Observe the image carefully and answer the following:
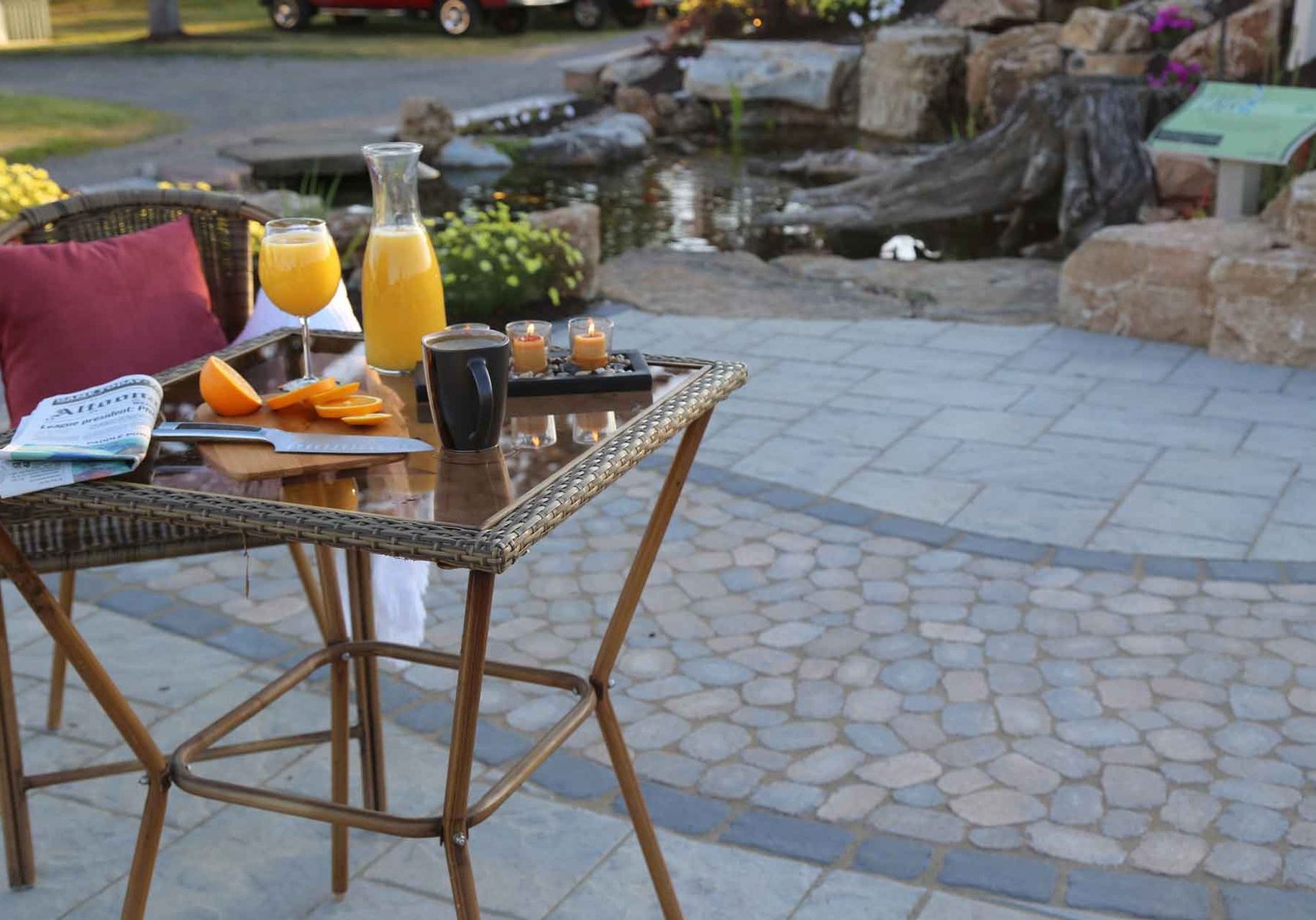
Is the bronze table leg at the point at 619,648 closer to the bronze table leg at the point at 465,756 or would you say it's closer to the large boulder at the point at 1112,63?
the bronze table leg at the point at 465,756

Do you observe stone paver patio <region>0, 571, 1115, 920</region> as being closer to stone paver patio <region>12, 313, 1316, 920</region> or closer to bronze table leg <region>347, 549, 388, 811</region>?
stone paver patio <region>12, 313, 1316, 920</region>

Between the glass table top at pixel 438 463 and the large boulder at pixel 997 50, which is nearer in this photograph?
the glass table top at pixel 438 463

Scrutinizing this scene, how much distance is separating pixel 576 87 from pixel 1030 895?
38.0ft

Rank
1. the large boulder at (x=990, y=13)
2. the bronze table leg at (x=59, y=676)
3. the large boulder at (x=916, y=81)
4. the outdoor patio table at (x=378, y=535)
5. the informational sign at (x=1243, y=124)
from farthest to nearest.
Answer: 1. the large boulder at (x=990, y=13)
2. the large boulder at (x=916, y=81)
3. the informational sign at (x=1243, y=124)
4. the bronze table leg at (x=59, y=676)
5. the outdoor patio table at (x=378, y=535)

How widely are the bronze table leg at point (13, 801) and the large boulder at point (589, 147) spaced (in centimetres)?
828

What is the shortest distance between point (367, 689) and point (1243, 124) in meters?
4.97

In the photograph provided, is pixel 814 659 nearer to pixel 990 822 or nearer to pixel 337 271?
pixel 990 822

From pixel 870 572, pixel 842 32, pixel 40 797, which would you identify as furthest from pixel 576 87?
pixel 40 797

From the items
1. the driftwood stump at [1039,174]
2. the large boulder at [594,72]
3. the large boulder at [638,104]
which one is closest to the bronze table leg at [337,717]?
the driftwood stump at [1039,174]

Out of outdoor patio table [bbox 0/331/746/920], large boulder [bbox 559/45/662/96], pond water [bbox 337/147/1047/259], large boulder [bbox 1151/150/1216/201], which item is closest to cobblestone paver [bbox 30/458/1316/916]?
outdoor patio table [bbox 0/331/746/920]

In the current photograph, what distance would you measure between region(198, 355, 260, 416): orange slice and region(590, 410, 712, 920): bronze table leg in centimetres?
61

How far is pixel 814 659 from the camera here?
3.23 m

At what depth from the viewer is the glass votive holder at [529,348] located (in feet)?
7.24

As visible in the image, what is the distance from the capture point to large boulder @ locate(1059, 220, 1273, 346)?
17.8 feet
